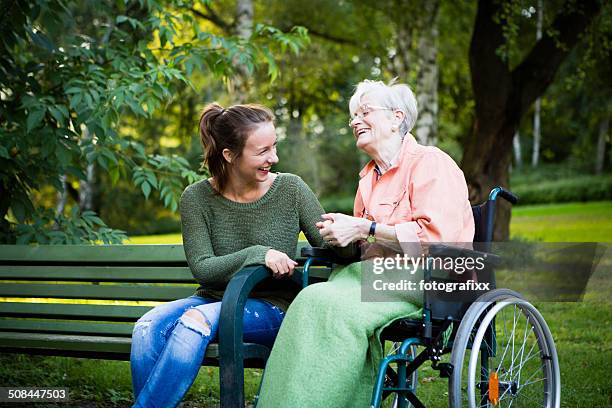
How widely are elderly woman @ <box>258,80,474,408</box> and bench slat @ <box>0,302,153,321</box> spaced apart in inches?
45.4

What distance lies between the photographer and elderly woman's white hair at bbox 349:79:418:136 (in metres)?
3.02

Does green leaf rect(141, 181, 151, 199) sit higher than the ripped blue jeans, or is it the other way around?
green leaf rect(141, 181, 151, 199)

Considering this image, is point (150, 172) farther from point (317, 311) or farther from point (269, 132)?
point (317, 311)

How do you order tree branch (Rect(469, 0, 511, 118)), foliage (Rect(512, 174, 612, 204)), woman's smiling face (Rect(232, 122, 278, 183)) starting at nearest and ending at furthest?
woman's smiling face (Rect(232, 122, 278, 183)), tree branch (Rect(469, 0, 511, 118)), foliage (Rect(512, 174, 612, 204))

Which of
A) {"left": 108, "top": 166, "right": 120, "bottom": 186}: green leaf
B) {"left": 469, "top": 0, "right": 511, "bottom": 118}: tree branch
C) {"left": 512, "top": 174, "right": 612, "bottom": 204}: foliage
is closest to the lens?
{"left": 108, "top": 166, "right": 120, "bottom": 186}: green leaf

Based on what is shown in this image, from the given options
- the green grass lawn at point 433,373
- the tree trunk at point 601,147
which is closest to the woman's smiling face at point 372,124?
the green grass lawn at point 433,373

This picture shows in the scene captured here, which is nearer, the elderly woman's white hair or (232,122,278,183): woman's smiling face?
the elderly woman's white hair

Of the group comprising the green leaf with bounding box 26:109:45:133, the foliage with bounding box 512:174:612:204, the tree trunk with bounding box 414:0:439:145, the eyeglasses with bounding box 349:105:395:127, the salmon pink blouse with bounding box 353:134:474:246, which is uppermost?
the tree trunk with bounding box 414:0:439:145

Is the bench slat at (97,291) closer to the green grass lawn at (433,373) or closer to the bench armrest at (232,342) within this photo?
the green grass lawn at (433,373)

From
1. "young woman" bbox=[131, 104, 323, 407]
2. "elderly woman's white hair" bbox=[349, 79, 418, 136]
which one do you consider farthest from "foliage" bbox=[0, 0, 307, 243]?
"elderly woman's white hair" bbox=[349, 79, 418, 136]

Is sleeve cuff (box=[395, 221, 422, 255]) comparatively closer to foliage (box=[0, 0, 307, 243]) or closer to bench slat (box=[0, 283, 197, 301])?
bench slat (box=[0, 283, 197, 301])

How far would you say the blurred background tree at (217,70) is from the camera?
14.6 feet

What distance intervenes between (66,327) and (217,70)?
1740 mm

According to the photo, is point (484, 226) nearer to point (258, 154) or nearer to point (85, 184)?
point (258, 154)
